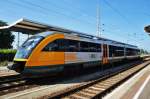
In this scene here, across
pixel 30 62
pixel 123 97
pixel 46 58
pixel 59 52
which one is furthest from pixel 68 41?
pixel 123 97

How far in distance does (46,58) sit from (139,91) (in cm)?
577

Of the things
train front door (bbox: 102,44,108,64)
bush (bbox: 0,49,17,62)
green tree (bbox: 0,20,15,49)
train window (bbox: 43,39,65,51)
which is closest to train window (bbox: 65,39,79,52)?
train window (bbox: 43,39,65,51)

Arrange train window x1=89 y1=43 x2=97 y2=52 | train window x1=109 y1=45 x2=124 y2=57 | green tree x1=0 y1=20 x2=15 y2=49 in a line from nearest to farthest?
train window x1=89 y1=43 x2=97 y2=52 → train window x1=109 y1=45 x2=124 y2=57 → green tree x1=0 y1=20 x2=15 y2=49

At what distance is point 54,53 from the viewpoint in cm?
1420

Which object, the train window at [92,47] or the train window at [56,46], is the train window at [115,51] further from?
the train window at [56,46]

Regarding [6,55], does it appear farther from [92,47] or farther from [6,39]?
[6,39]

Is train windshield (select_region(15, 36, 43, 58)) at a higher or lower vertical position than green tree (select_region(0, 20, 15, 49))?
lower

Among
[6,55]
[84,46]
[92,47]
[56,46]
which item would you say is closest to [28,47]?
[56,46]

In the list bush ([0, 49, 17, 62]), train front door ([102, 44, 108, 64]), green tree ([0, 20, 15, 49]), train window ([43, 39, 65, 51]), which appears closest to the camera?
train window ([43, 39, 65, 51])

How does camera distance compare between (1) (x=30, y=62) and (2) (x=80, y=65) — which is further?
(2) (x=80, y=65)

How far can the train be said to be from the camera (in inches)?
512

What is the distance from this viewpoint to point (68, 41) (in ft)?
51.9

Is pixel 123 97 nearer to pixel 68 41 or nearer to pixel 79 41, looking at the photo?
pixel 68 41

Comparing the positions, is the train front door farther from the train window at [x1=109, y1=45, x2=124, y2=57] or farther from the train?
the train
